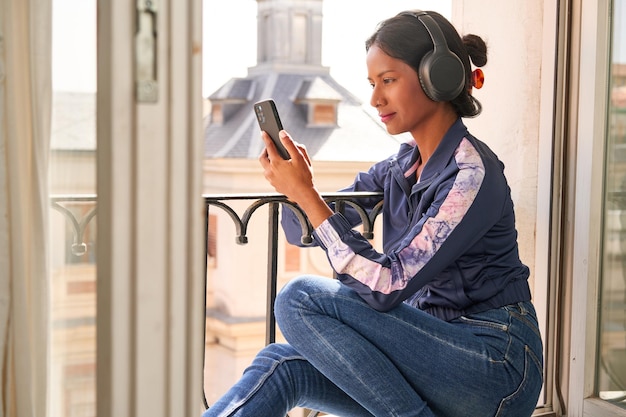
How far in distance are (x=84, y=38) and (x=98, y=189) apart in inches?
8.3

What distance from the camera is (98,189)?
2.57 ft

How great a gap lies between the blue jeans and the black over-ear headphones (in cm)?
39

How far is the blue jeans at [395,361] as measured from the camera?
1.38 metres

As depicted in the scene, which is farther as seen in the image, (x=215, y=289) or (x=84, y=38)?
(x=215, y=289)

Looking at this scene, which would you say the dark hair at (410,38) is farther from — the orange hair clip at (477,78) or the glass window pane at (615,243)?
the glass window pane at (615,243)

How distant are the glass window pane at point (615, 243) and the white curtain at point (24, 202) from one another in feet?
4.24

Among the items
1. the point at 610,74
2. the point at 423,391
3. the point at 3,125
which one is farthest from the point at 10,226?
the point at 610,74

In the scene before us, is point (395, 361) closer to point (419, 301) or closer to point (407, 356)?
point (407, 356)

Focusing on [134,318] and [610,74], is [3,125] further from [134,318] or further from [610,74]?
[610,74]

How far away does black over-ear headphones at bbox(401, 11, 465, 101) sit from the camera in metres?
1.46

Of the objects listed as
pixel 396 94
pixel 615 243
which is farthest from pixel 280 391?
pixel 615 243

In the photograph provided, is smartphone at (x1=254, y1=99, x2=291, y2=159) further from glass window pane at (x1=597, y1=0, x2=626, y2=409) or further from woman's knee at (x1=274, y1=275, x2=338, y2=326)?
glass window pane at (x1=597, y1=0, x2=626, y2=409)

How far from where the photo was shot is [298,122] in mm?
28922

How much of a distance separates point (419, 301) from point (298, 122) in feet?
90.4
